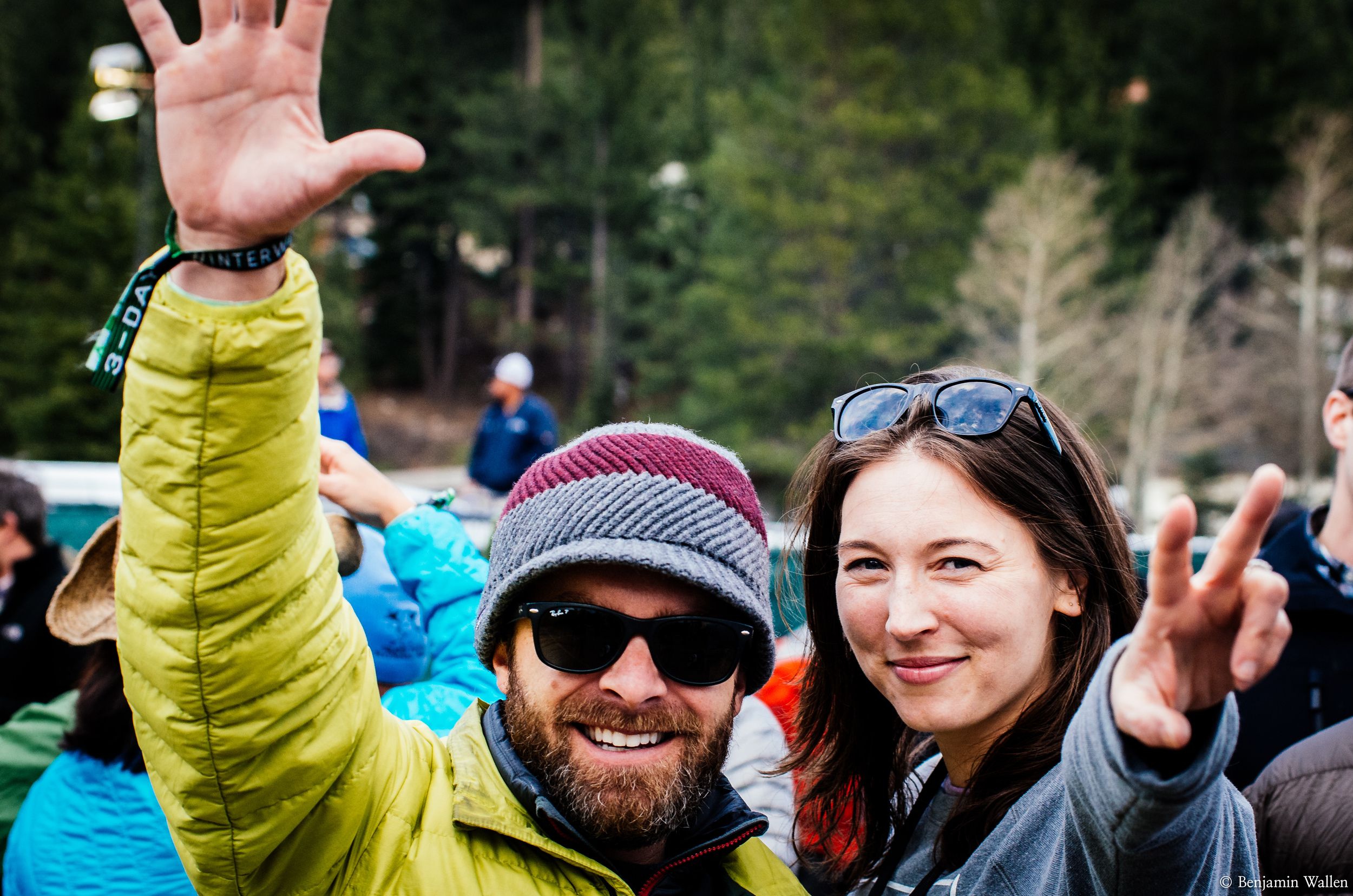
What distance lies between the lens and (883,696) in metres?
2.32

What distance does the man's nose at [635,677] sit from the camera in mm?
1725

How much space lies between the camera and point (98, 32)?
3203cm

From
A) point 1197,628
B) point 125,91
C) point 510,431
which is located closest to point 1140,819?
point 1197,628

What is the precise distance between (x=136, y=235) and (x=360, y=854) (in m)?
26.4

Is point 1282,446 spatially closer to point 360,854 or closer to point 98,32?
point 360,854

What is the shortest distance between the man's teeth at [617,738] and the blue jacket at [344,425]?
19.5 ft

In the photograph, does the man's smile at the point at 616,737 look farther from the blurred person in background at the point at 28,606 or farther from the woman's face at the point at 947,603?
the blurred person in background at the point at 28,606

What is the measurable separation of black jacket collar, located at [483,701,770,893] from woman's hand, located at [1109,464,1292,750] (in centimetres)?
85

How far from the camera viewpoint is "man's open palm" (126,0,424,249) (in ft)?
4.12

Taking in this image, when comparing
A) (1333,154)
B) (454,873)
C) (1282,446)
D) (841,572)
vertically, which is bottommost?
(1282,446)

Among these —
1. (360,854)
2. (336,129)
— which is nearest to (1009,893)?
(360,854)

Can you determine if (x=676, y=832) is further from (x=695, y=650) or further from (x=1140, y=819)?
(x=1140, y=819)

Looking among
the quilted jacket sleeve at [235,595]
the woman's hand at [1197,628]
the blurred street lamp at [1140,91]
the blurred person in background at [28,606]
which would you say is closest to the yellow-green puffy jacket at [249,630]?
the quilted jacket sleeve at [235,595]

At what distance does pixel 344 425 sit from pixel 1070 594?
6608mm
